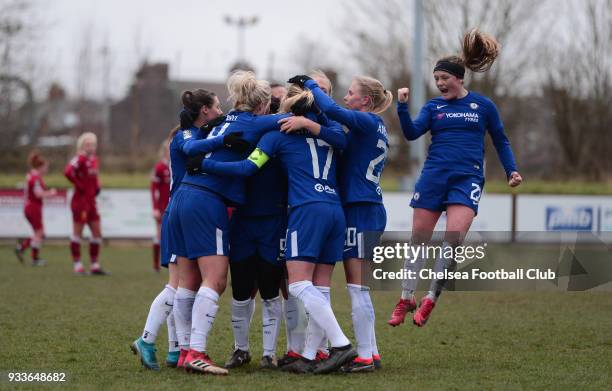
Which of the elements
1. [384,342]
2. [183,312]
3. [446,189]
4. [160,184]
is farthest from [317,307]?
[160,184]

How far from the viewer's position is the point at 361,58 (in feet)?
109

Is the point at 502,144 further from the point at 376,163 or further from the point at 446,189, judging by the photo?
the point at 376,163

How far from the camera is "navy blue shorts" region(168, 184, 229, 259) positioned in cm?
657

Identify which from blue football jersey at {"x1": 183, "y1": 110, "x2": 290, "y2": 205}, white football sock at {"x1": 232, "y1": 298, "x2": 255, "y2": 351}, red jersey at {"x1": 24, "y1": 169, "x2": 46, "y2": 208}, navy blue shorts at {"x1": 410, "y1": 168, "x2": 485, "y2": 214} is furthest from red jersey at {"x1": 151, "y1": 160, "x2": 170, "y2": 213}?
blue football jersey at {"x1": 183, "y1": 110, "x2": 290, "y2": 205}

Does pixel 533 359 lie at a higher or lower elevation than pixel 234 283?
lower

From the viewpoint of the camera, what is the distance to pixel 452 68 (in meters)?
7.68

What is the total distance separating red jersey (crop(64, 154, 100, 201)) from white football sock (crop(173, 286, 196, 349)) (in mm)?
8212

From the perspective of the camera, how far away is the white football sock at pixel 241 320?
23.2 ft

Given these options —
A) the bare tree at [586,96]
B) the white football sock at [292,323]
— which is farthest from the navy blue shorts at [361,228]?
the bare tree at [586,96]

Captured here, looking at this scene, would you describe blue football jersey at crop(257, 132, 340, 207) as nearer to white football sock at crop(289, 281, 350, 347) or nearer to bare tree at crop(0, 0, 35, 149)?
white football sock at crop(289, 281, 350, 347)

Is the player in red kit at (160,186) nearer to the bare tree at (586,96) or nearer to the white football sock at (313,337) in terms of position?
the white football sock at (313,337)

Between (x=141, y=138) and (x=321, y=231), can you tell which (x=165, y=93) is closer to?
(x=141, y=138)

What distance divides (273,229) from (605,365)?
9.02 ft

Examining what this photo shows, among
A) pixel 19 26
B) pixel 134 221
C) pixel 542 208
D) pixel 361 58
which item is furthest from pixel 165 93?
pixel 542 208
